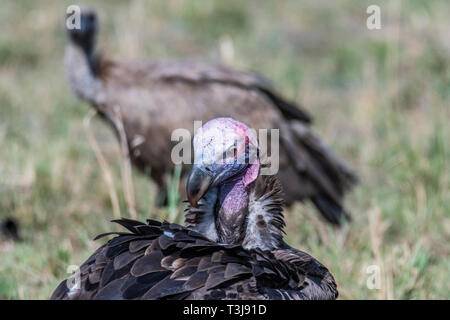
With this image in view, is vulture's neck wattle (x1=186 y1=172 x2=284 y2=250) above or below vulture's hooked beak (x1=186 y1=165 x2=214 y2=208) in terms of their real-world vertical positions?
below

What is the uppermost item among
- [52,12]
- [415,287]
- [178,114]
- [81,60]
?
[52,12]

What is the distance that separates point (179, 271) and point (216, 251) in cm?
17

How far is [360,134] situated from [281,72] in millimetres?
1366

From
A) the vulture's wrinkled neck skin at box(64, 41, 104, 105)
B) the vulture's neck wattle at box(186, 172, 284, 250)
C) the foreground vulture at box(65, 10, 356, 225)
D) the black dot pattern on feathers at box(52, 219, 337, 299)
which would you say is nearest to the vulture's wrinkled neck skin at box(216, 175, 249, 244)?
the vulture's neck wattle at box(186, 172, 284, 250)

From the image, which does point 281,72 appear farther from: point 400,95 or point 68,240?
point 68,240

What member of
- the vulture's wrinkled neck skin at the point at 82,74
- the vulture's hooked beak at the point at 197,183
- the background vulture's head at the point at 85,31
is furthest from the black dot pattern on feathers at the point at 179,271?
the background vulture's head at the point at 85,31

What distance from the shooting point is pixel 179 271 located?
2.63m

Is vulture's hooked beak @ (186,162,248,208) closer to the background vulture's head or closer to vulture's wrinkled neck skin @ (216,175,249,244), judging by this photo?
vulture's wrinkled neck skin @ (216,175,249,244)

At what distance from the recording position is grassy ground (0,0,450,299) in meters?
4.42

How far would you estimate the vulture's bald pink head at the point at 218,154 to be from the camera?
3.03 m

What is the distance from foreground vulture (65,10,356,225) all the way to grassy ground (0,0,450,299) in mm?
242

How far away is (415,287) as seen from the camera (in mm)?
3982

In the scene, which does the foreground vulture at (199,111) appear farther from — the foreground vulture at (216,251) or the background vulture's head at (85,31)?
the foreground vulture at (216,251)

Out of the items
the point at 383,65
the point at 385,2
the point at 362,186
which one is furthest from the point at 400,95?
the point at 385,2
